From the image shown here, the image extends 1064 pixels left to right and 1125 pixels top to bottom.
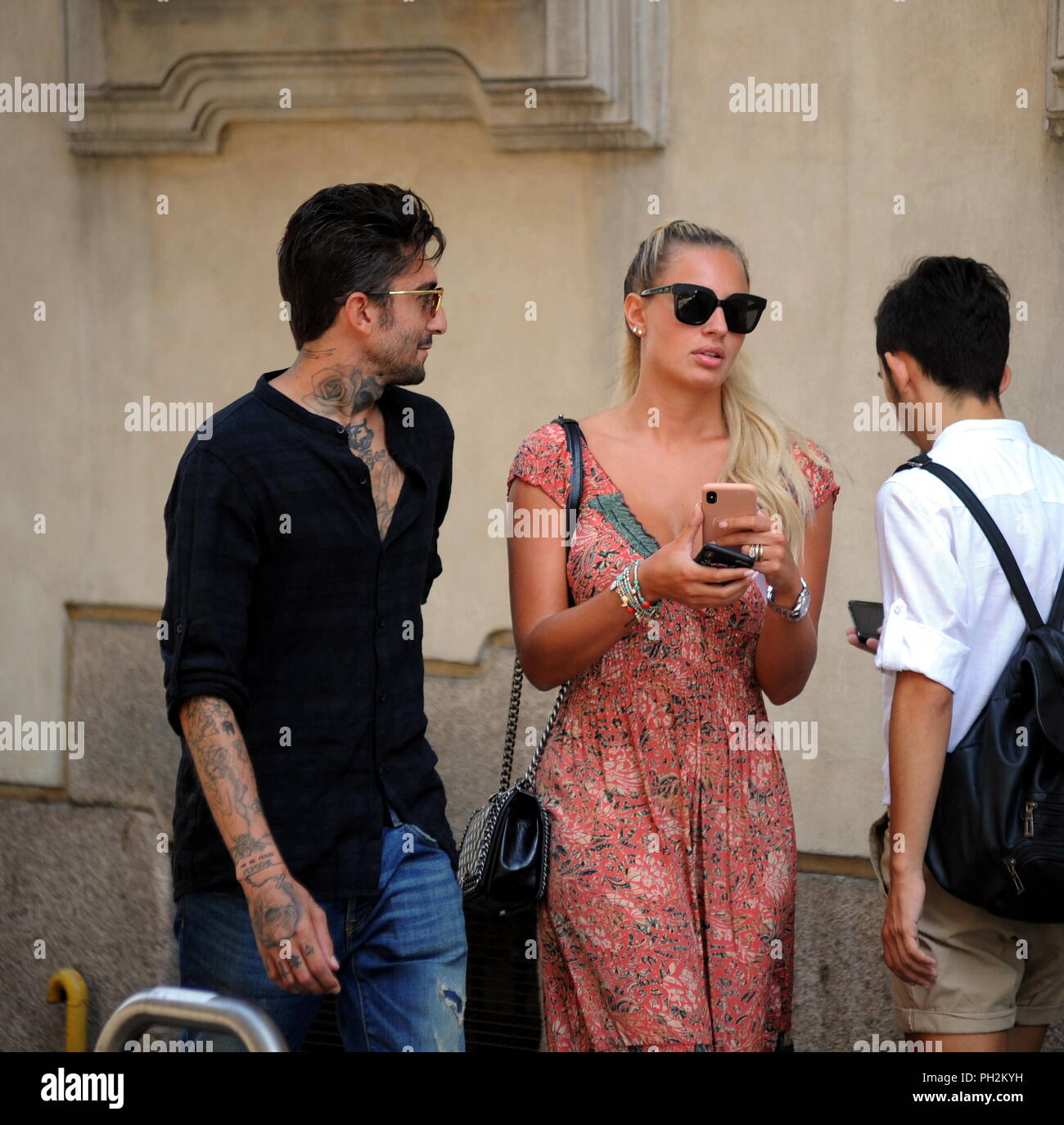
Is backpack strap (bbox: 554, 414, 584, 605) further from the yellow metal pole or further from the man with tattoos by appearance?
the yellow metal pole

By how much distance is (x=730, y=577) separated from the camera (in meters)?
2.62

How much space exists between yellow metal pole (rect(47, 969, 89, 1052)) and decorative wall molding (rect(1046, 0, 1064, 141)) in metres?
4.21

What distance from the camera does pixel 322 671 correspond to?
8.50ft

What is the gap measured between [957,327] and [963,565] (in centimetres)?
49

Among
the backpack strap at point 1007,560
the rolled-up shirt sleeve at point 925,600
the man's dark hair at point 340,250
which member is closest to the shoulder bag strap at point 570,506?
the man's dark hair at point 340,250

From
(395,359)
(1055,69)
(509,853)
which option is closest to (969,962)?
(509,853)

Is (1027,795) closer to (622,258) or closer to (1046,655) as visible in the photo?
(1046,655)

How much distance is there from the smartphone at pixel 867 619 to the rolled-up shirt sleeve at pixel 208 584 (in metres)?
1.33

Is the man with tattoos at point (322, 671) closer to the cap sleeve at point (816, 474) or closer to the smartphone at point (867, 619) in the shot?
the cap sleeve at point (816, 474)

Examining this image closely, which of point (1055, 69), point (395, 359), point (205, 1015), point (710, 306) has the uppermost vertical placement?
point (1055, 69)

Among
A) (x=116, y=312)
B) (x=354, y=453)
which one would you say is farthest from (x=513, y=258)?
(x=354, y=453)

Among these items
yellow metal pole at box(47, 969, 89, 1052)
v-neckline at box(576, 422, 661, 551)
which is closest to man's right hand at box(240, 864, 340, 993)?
v-neckline at box(576, 422, 661, 551)

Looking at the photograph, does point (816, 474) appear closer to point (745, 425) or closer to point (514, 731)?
point (745, 425)

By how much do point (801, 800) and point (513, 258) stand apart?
6.27ft
